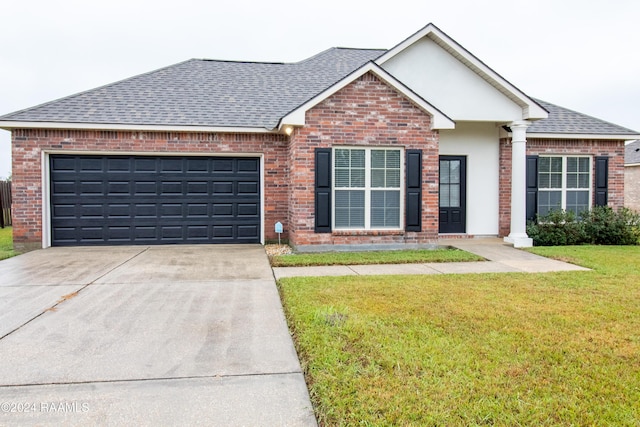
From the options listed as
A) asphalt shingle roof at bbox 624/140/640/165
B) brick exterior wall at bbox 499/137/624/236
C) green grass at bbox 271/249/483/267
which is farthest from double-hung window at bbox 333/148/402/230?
asphalt shingle roof at bbox 624/140/640/165

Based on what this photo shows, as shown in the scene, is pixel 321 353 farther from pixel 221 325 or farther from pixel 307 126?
pixel 307 126

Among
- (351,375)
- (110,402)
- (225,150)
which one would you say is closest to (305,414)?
(351,375)

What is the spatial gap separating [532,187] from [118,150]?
10.3m

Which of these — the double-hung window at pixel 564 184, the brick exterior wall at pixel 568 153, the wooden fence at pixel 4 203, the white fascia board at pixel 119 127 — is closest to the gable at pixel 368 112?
the white fascia board at pixel 119 127

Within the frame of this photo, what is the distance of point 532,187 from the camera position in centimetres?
1142

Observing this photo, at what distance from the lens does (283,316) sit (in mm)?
4762

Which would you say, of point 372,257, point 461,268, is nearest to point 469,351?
point 461,268

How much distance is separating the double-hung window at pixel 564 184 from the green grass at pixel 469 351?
6.07m

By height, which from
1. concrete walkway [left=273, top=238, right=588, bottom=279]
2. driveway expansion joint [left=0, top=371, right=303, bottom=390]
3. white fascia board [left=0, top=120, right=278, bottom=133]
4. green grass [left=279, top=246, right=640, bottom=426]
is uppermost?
white fascia board [left=0, top=120, right=278, bottom=133]

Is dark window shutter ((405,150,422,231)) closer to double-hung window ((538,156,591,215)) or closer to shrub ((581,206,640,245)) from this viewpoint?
double-hung window ((538,156,591,215))

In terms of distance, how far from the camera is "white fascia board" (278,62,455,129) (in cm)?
898

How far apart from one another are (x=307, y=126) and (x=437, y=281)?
442cm

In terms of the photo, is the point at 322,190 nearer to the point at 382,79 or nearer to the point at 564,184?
the point at 382,79

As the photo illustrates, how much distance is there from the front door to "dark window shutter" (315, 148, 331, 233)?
3.70 meters
